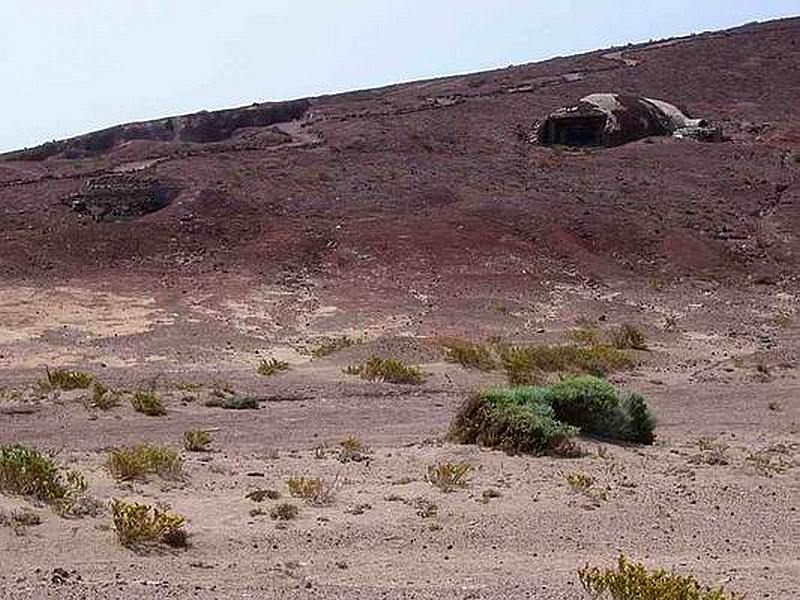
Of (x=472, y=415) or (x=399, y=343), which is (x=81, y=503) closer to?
(x=472, y=415)

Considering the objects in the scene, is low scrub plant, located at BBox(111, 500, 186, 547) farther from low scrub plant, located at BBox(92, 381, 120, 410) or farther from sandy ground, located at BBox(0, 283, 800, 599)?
low scrub plant, located at BBox(92, 381, 120, 410)

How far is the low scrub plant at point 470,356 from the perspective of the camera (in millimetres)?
21016

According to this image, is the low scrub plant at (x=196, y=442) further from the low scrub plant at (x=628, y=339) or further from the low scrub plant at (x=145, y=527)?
the low scrub plant at (x=628, y=339)

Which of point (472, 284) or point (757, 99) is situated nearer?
point (472, 284)

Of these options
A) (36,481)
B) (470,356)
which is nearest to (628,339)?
(470,356)

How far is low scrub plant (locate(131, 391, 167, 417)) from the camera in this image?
16.2 m

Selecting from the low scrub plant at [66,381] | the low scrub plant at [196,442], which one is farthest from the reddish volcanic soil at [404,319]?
the low scrub plant at [66,381]

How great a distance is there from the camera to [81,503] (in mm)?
8867

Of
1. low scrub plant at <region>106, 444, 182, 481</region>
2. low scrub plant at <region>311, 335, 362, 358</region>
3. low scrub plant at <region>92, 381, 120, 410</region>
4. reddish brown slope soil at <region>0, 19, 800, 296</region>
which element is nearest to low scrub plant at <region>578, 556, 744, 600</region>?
low scrub plant at <region>106, 444, 182, 481</region>

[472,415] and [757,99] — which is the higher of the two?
[757,99]

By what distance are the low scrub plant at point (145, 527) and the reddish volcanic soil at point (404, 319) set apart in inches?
6.3

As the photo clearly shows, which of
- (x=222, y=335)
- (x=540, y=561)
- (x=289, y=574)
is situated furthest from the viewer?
(x=222, y=335)

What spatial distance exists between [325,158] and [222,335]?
20.0 metres

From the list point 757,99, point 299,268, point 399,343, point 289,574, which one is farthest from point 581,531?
point 757,99
